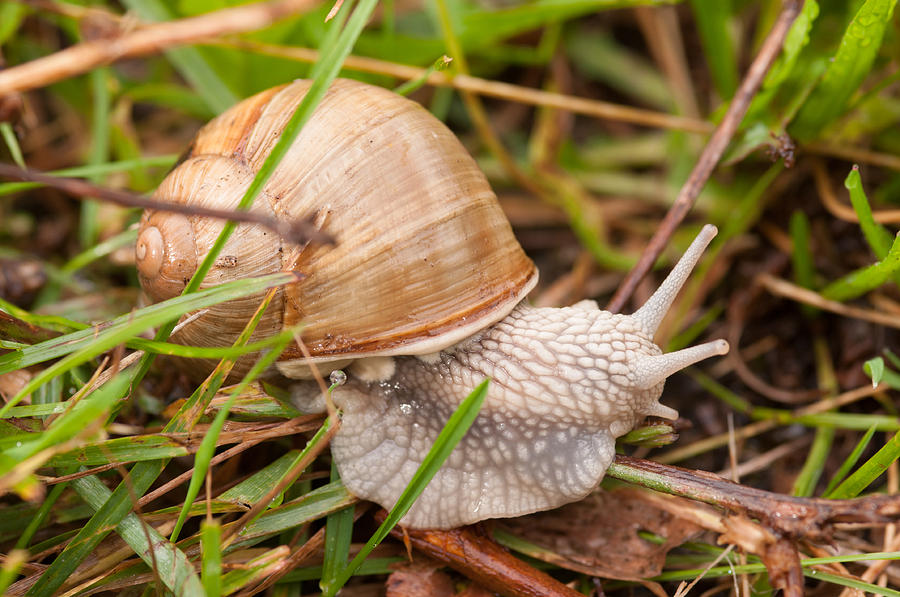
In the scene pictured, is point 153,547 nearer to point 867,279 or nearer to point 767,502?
point 767,502

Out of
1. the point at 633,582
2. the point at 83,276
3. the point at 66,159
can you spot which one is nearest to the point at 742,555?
the point at 633,582

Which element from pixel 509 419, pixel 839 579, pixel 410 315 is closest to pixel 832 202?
pixel 839 579

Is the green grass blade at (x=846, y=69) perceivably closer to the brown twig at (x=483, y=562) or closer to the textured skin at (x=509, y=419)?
the textured skin at (x=509, y=419)

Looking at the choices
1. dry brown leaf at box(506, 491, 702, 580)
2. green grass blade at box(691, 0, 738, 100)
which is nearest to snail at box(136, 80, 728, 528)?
dry brown leaf at box(506, 491, 702, 580)

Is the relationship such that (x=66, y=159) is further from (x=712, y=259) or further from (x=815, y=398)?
(x=815, y=398)

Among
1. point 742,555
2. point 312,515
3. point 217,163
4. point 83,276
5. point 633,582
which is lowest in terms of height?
point 633,582

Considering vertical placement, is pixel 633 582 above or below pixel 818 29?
below

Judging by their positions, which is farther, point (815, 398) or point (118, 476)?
point (815, 398)
